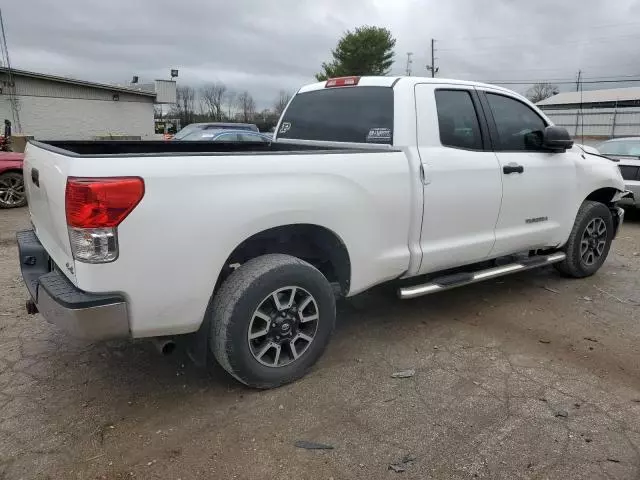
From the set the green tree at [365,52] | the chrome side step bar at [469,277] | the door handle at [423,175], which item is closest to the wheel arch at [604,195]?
the chrome side step bar at [469,277]

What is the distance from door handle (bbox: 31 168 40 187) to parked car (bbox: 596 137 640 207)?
831cm

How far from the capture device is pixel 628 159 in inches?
369

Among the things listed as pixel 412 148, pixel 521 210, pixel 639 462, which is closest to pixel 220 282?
pixel 412 148

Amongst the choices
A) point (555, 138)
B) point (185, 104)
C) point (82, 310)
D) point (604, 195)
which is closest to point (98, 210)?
point (82, 310)

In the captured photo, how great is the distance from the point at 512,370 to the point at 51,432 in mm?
2829

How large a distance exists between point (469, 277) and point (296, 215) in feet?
5.89

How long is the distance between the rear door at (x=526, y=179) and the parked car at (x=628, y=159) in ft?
14.1

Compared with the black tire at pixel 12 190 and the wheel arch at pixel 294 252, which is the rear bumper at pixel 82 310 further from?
the black tire at pixel 12 190

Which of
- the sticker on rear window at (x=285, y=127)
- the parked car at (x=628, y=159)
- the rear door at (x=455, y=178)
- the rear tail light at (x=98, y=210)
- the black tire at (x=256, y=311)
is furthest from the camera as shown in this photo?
the parked car at (x=628, y=159)

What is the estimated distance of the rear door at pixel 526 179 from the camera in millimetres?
4332

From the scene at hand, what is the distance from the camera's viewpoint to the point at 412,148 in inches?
145

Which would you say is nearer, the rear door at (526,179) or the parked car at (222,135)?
the rear door at (526,179)

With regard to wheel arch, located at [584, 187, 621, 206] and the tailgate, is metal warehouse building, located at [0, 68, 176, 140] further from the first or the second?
wheel arch, located at [584, 187, 621, 206]

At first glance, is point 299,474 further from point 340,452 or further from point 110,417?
point 110,417
